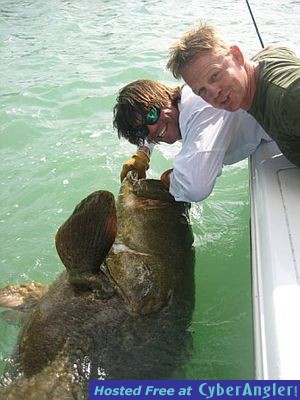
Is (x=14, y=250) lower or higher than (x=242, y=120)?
lower

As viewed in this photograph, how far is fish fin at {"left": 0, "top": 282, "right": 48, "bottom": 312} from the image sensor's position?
309 centimetres

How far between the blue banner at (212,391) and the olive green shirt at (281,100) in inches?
56.8

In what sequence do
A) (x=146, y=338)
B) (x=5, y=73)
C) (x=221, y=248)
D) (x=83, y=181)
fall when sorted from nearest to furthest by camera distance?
1. (x=146, y=338)
2. (x=221, y=248)
3. (x=83, y=181)
4. (x=5, y=73)

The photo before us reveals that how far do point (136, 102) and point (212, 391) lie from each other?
7.40 ft

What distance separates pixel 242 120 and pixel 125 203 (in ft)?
3.15

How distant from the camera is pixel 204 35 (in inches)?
117

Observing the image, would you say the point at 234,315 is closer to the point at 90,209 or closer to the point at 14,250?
the point at 90,209

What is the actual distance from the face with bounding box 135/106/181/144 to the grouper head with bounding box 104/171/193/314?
1.12ft

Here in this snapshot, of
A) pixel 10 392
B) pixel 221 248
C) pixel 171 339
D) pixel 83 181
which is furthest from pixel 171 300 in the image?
pixel 83 181

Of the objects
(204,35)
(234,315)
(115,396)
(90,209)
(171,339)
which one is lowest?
(234,315)

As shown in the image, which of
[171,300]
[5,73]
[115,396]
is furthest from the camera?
[5,73]

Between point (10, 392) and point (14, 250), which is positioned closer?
point (10, 392)

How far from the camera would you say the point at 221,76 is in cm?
295

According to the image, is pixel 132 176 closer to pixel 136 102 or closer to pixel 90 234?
pixel 136 102
